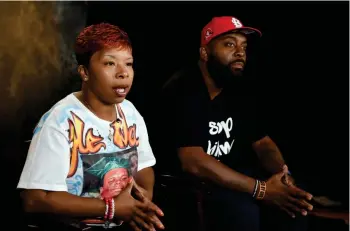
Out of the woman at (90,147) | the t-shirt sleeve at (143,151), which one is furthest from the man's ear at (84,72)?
the t-shirt sleeve at (143,151)

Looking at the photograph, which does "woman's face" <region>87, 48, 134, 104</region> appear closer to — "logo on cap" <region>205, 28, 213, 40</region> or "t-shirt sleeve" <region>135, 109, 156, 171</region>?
"t-shirt sleeve" <region>135, 109, 156, 171</region>

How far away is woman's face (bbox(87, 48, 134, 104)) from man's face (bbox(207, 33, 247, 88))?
47.0 inches

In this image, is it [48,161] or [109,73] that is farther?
[109,73]

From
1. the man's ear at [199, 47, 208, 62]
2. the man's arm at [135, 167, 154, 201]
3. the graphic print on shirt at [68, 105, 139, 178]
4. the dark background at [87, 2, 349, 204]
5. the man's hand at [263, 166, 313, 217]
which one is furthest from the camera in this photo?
the dark background at [87, 2, 349, 204]

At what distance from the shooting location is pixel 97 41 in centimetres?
242

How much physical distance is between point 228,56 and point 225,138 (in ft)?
1.82

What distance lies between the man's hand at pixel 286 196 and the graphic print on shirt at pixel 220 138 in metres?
0.39

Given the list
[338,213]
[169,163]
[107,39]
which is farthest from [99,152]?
[338,213]

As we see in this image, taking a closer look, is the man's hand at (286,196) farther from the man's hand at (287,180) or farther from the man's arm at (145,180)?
the man's arm at (145,180)

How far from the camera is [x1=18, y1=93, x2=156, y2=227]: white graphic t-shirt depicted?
7.45 ft

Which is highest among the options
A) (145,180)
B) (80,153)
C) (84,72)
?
(84,72)

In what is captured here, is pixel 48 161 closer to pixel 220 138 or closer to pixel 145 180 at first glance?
pixel 145 180

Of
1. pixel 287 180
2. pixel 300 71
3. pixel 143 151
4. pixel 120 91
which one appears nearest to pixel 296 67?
pixel 300 71

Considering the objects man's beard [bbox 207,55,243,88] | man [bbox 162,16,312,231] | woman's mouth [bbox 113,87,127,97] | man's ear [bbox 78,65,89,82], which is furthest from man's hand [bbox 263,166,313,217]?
man's ear [bbox 78,65,89,82]
